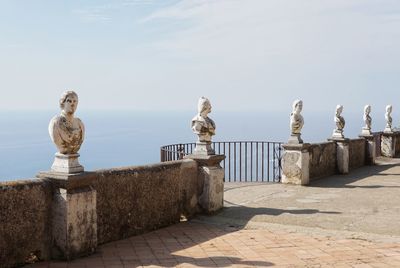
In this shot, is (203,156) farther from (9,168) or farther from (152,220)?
(9,168)

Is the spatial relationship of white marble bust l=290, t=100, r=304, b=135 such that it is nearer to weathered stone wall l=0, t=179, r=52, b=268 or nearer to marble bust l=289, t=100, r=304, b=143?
marble bust l=289, t=100, r=304, b=143

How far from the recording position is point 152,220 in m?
7.47

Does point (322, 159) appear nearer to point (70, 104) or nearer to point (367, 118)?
point (367, 118)

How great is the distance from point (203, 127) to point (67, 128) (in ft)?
11.2

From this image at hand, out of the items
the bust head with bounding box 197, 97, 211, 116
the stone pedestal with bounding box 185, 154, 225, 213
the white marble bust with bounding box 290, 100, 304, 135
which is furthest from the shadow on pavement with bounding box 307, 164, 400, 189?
the bust head with bounding box 197, 97, 211, 116

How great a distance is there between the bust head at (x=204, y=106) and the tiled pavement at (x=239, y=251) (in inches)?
97.4

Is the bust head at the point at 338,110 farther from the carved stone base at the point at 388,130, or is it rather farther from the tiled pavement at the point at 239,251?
the tiled pavement at the point at 239,251

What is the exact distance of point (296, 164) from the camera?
477 inches

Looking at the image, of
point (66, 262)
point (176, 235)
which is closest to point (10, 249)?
point (66, 262)

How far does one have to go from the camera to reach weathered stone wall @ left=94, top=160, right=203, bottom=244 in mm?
6631

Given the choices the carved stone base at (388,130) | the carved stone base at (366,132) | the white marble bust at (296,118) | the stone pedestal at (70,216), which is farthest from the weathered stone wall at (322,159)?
the stone pedestal at (70,216)

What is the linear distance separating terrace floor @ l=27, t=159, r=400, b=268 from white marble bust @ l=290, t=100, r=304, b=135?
2167 millimetres

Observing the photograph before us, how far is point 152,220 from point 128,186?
0.83 metres

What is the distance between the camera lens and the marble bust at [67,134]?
18.9ft
